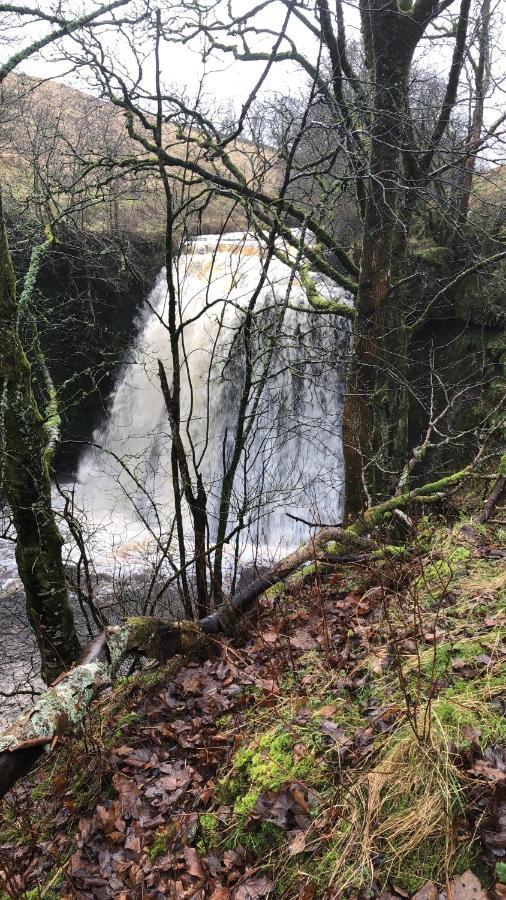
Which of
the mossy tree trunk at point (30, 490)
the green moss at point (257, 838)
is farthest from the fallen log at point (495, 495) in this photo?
the mossy tree trunk at point (30, 490)

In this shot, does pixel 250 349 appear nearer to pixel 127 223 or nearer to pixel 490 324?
pixel 490 324

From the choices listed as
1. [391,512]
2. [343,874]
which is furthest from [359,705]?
[391,512]

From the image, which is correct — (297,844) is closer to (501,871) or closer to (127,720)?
(501,871)

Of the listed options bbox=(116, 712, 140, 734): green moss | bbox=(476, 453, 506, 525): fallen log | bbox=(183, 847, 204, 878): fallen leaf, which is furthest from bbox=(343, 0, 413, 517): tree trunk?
bbox=(183, 847, 204, 878): fallen leaf

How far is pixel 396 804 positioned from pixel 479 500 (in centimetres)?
447

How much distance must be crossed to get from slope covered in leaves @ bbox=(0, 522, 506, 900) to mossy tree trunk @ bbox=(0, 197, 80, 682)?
2.56 meters

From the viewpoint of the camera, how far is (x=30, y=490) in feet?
18.6

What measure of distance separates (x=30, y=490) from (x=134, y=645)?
318cm

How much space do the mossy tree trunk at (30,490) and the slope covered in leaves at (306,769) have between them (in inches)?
101

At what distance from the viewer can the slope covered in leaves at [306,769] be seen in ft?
5.23

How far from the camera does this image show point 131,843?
7.47 feet

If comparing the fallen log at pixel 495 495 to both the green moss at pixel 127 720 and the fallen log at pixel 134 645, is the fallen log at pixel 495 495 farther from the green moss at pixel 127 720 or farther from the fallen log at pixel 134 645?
the green moss at pixel 127 720

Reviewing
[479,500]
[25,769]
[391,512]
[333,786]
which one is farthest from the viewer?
[479,500]

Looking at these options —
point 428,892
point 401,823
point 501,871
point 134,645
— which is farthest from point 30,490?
point 501,871
